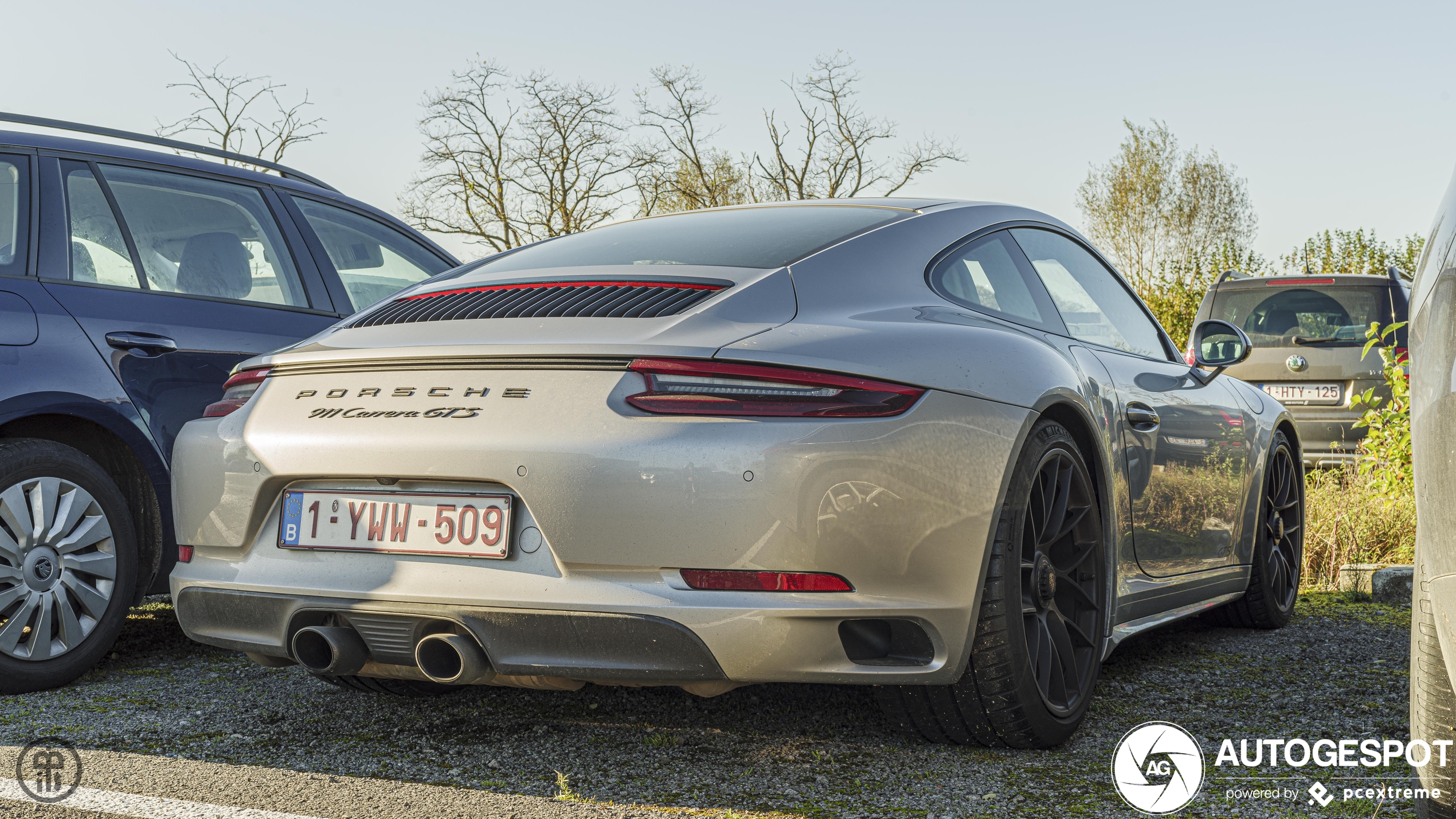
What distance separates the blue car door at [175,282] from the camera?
3959 mm

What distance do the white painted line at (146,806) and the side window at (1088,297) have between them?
2462mm

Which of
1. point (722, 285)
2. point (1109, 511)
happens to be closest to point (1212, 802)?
point (1109, 511)

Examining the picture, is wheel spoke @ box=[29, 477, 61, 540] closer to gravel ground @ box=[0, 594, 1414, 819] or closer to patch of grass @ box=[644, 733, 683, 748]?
gravel ground @ box=[0, 594, 1414, 819]

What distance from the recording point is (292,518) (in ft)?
9.02

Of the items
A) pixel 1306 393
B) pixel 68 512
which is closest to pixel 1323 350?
pixel 1306 393

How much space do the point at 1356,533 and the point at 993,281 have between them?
401 cm

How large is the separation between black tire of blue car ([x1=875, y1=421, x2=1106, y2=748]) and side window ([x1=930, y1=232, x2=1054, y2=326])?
388 mm

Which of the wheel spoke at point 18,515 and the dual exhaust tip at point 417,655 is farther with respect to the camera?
the wheel spoke at point 18,515

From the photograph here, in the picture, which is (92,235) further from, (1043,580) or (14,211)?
(1043,580)

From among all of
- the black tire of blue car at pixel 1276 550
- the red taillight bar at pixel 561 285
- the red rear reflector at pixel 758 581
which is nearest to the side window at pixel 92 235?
the red taillight bar at pixel 561 285

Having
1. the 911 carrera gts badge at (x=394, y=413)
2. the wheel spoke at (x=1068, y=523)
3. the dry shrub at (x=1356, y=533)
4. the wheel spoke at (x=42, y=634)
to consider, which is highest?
the 911 carrera gts badge at (x=394, y=413)

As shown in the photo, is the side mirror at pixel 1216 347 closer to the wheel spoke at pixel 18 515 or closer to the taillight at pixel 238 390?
the taillight at pixel 238 390

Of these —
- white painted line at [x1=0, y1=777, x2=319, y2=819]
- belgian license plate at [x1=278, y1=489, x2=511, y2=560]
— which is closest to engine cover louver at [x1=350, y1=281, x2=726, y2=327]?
belgian license plate at [x1=278, y1=489, x2=511, y2=560]

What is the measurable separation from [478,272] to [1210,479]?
2481mm
